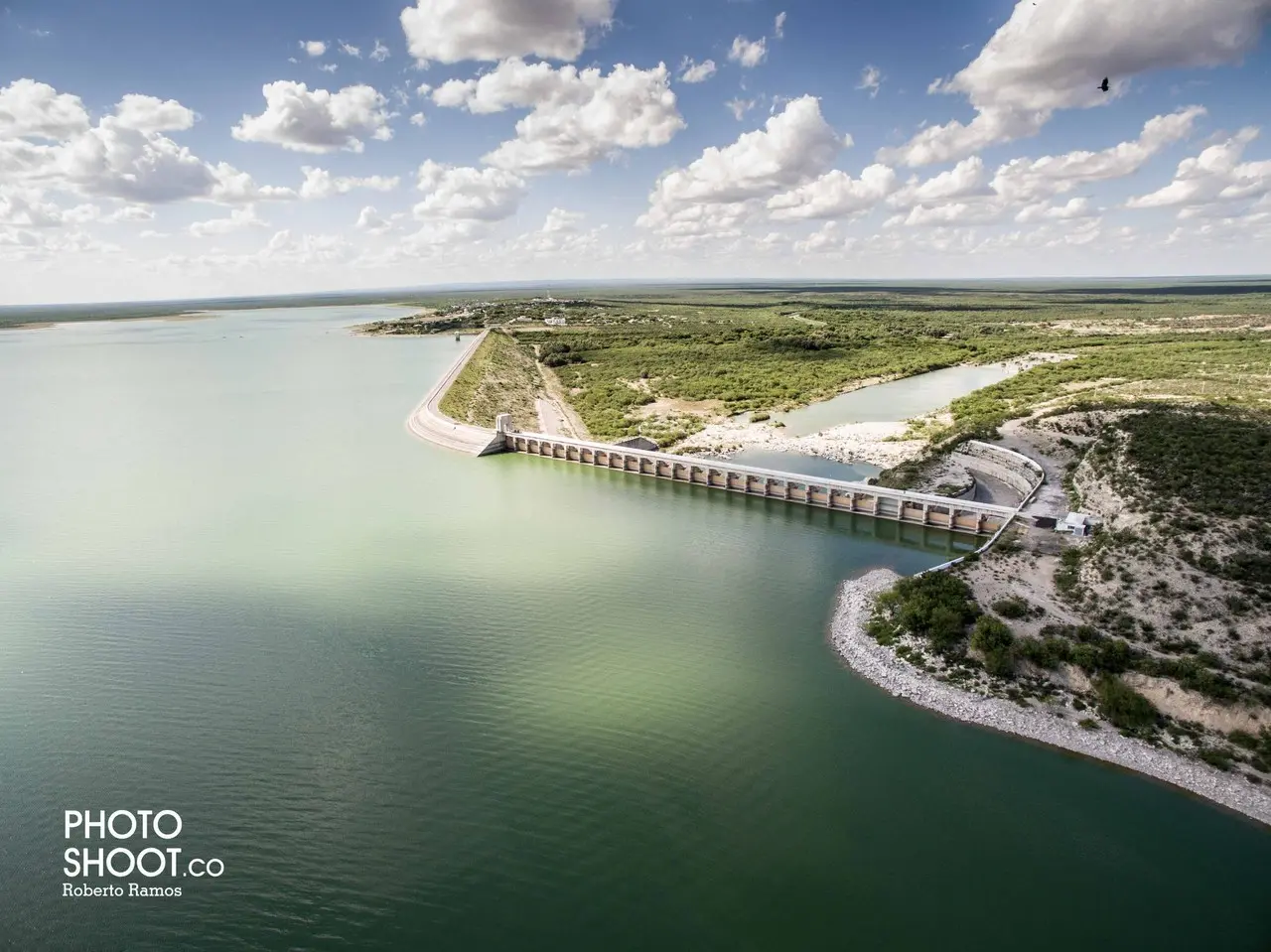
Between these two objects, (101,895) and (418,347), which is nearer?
(101,895)

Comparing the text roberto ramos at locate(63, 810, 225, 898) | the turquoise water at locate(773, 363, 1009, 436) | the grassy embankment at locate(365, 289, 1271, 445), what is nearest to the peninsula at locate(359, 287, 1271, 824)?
the grassy embankment at locate(365, 289, 1271, 445)

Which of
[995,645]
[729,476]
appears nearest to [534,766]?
[995,645]

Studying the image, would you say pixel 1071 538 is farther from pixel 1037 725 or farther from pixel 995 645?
pixel 1037 725

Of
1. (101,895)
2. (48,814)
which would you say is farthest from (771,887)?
(48,814)

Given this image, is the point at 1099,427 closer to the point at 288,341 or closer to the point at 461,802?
the point at 461,802

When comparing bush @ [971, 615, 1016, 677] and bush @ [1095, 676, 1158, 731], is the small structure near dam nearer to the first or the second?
bush @ [971, 615, 1016, 677]

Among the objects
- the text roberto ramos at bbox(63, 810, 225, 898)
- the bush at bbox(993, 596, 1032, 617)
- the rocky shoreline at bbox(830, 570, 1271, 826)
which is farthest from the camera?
the bush at bbox(993, 596, 1032, 617)
